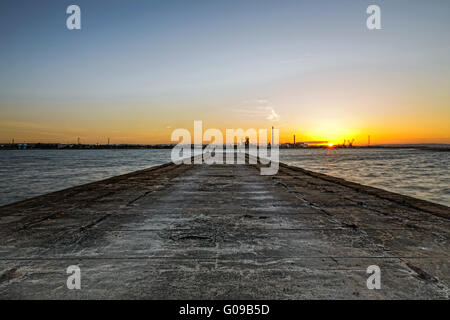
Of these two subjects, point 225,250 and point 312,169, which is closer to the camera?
point 225,250

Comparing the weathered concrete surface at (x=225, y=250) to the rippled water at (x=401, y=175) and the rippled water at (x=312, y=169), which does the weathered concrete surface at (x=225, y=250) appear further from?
the rippled water at (x=401, y=175)

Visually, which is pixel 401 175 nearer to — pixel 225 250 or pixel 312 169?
pixel 312 169

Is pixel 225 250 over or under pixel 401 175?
over

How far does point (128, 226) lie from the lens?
6.17m

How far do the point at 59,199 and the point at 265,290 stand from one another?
907cm

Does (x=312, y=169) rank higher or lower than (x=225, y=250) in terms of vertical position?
lower

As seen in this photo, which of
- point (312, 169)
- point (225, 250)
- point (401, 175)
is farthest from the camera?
point (312, 169)

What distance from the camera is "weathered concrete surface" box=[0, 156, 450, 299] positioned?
327cm

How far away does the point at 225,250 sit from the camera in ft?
15.0

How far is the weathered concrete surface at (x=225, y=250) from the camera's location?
10.7 ft

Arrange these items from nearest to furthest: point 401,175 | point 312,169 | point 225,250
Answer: point 225,250, point 401,175, point 312,169

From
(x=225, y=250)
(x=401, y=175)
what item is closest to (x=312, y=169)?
(x=401, y=175)
